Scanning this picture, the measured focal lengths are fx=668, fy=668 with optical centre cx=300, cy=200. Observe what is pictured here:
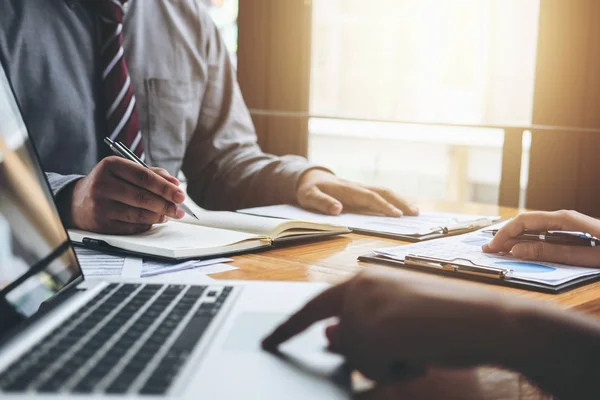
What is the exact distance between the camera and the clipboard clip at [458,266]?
2.78 feet

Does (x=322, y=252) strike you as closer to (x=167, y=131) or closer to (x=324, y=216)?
→ (x=324, y=216)

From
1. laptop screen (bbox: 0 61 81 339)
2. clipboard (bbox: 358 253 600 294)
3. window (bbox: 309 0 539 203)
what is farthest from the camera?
window (bbox: 309 0 539 203)

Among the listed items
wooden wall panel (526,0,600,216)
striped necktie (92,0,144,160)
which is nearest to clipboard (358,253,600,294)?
striped necktie (92,0,144,160)

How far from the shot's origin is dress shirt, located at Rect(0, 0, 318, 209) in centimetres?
145

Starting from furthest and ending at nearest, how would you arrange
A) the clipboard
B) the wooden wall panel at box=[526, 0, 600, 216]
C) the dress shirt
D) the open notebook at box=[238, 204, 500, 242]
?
the wooden wall panel at box=[526, 0, 600, 216], the dress shirt, the open notebook at box=[238, 204, 500, 242], the clipboard

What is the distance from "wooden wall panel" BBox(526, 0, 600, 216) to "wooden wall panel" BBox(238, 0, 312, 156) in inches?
37.6

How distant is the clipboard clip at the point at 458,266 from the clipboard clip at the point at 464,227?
282mm

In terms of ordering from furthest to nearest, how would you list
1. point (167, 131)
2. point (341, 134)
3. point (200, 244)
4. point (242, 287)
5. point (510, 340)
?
point (341, 134) < point (167, 131) < point (200, 244) < point (242, 287) < point (510, 340)

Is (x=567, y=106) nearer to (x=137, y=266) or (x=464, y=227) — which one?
(x=464, y=227)

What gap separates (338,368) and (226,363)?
0.08 meters

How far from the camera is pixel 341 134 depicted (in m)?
7.17

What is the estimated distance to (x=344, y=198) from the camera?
4.57 ft

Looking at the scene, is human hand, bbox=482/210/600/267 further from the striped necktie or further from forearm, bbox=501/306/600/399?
the striped necktie

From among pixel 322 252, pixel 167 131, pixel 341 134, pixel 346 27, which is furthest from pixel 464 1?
pixel 322 252
